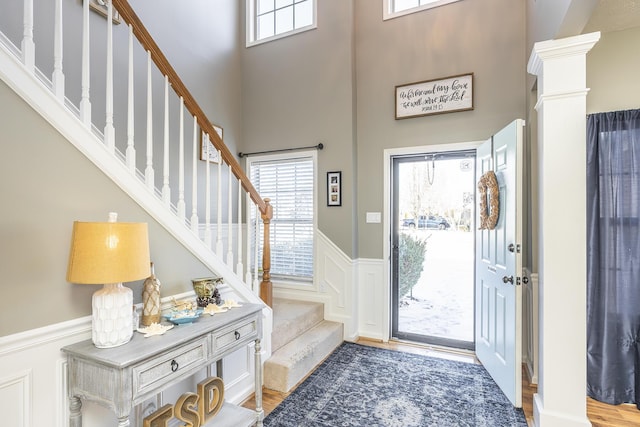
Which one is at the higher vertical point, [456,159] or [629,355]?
[456,159]

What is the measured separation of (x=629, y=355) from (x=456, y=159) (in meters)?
2.11

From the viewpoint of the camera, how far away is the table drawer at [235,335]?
178 cm

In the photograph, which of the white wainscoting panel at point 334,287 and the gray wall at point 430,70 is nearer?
the gray wall at point 430,70

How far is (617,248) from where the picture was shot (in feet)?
7.39

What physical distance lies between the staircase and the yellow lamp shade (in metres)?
1.72

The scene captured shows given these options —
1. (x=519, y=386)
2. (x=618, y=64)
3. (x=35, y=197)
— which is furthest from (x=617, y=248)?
(x=35, y=197)

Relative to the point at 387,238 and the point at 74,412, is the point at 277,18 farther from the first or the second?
the point at 74,412

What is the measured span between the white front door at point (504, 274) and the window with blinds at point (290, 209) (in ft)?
6.20

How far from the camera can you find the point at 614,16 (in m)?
2.23

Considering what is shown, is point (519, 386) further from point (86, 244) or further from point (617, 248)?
point (86, 244)

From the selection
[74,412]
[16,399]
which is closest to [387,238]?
[74,412]

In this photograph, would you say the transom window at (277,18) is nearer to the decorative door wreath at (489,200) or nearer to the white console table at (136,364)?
the decorative door wreath at (489,200)

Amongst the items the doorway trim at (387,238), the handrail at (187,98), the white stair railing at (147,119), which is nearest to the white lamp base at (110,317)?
the white stair railing at (147,119)

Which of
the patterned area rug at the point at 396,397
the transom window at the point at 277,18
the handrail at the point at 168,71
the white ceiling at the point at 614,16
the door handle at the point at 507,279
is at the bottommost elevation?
the patterned area rug at the point at 396,397
